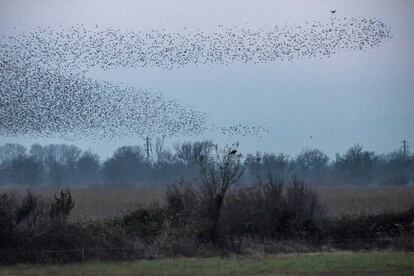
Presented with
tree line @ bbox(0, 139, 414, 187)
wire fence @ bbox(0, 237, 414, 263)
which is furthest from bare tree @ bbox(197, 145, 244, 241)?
tree line @ bbox(0, 139, 414, 187)

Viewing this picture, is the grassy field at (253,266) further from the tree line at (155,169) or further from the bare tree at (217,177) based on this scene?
the tree line at (155,169)

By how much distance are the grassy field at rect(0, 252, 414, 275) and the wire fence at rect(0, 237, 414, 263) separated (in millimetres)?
1168

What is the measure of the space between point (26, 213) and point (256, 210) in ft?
36.9

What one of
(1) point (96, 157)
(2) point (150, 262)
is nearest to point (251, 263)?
(2) point (150, 262)

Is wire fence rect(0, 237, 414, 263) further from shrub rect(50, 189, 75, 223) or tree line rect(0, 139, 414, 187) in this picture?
tree line rect(0, 139, 414, 187)

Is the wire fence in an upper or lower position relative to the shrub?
lower

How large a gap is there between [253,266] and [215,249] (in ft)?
18.3

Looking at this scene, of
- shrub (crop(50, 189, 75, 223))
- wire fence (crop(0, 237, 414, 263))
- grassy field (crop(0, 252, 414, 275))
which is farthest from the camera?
shrub (crop(50, 189, 75, 223))

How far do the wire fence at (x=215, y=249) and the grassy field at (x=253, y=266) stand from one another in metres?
1.17

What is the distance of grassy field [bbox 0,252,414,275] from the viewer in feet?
73.6

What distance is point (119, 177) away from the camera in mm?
92625

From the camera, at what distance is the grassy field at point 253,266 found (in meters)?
22.4

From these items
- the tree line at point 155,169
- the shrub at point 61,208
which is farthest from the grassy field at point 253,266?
the tree line at point 155,169

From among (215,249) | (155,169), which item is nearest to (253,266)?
(215,249)
